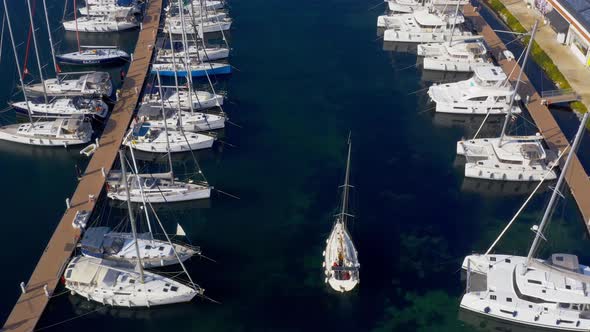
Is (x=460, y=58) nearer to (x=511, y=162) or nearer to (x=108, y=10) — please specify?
(x=511, y=162)

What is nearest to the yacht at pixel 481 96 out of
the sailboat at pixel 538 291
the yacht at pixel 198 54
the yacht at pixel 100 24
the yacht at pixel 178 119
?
the sailboat at pixel 538 291

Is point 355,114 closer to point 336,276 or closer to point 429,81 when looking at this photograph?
point 429,81

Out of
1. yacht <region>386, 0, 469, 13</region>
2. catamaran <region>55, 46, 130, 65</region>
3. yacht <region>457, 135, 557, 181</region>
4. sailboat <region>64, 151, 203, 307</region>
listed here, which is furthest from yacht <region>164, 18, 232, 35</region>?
sailboat <region>64, 151, 203, 307</region>

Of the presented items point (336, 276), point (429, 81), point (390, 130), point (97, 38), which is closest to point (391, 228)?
point (336, 276)

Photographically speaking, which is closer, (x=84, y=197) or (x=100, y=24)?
(x=84, y=197)

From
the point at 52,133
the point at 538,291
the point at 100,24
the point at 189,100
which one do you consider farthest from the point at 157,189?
the point at 100,24

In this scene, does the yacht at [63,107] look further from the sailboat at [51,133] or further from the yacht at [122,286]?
the yacht at [122,286]
